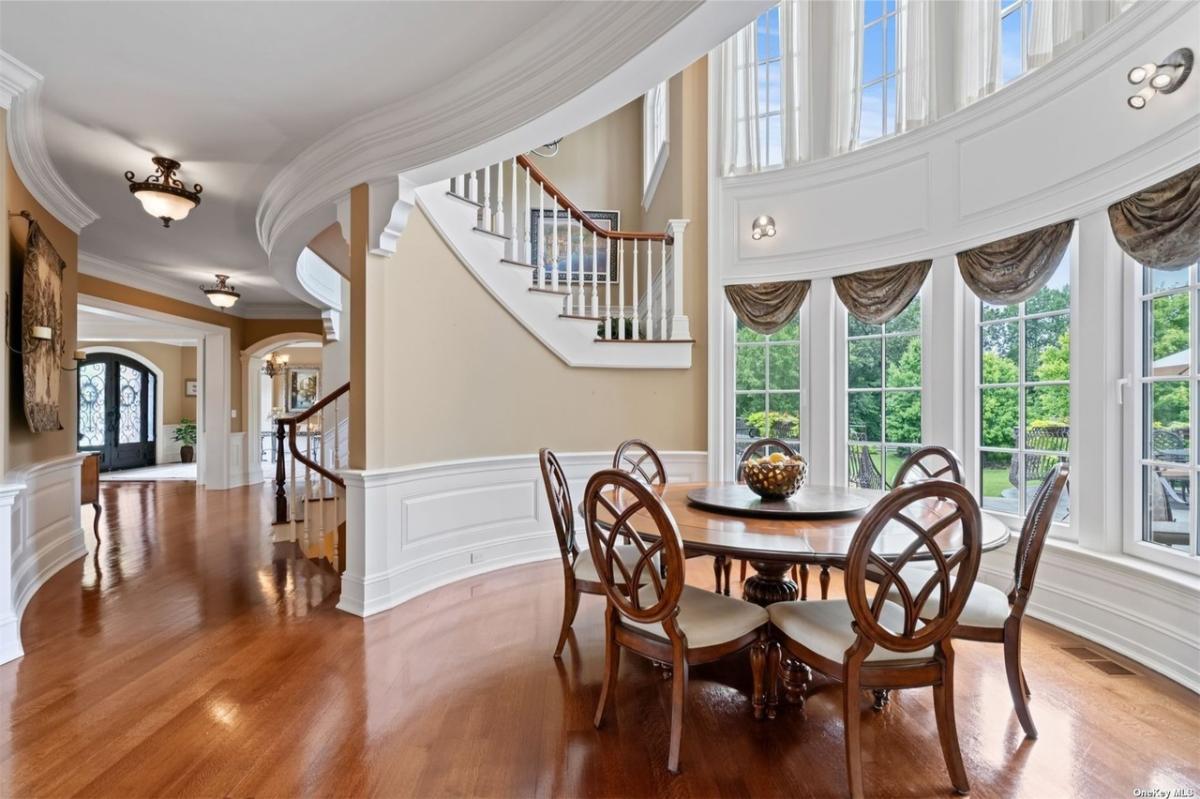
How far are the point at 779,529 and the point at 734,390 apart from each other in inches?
105

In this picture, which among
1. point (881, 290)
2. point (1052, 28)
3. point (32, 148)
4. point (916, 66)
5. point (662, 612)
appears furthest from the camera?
point (881, 290)

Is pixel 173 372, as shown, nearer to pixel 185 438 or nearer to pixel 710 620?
pixel 185 438

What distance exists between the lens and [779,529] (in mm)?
2072

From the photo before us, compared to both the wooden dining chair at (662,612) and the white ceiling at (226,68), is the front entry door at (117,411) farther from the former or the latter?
the wooden dining chair at (662,612)

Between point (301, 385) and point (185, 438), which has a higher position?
point (301, 385)

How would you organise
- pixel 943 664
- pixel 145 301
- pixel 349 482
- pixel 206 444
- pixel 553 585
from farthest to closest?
pixel 206 444 < pixel 145 301 < pixel 553 585 < pixel 349 482 < pixel 943 664

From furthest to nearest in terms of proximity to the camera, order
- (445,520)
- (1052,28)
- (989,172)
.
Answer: (445,520) → (989,172) → (1052,28)

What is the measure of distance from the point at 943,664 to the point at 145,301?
27.0 feet

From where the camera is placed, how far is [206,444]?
779 centimetres

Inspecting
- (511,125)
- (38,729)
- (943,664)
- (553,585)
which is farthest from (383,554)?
(943,664)

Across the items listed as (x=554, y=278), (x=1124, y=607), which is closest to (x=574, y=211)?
(x=554, y=278)

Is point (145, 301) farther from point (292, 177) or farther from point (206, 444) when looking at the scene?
point (292, 177)

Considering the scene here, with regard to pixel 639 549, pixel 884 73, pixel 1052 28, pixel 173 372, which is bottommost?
pixel 639 549

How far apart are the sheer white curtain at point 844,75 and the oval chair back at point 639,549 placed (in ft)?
Answer: 11.9
